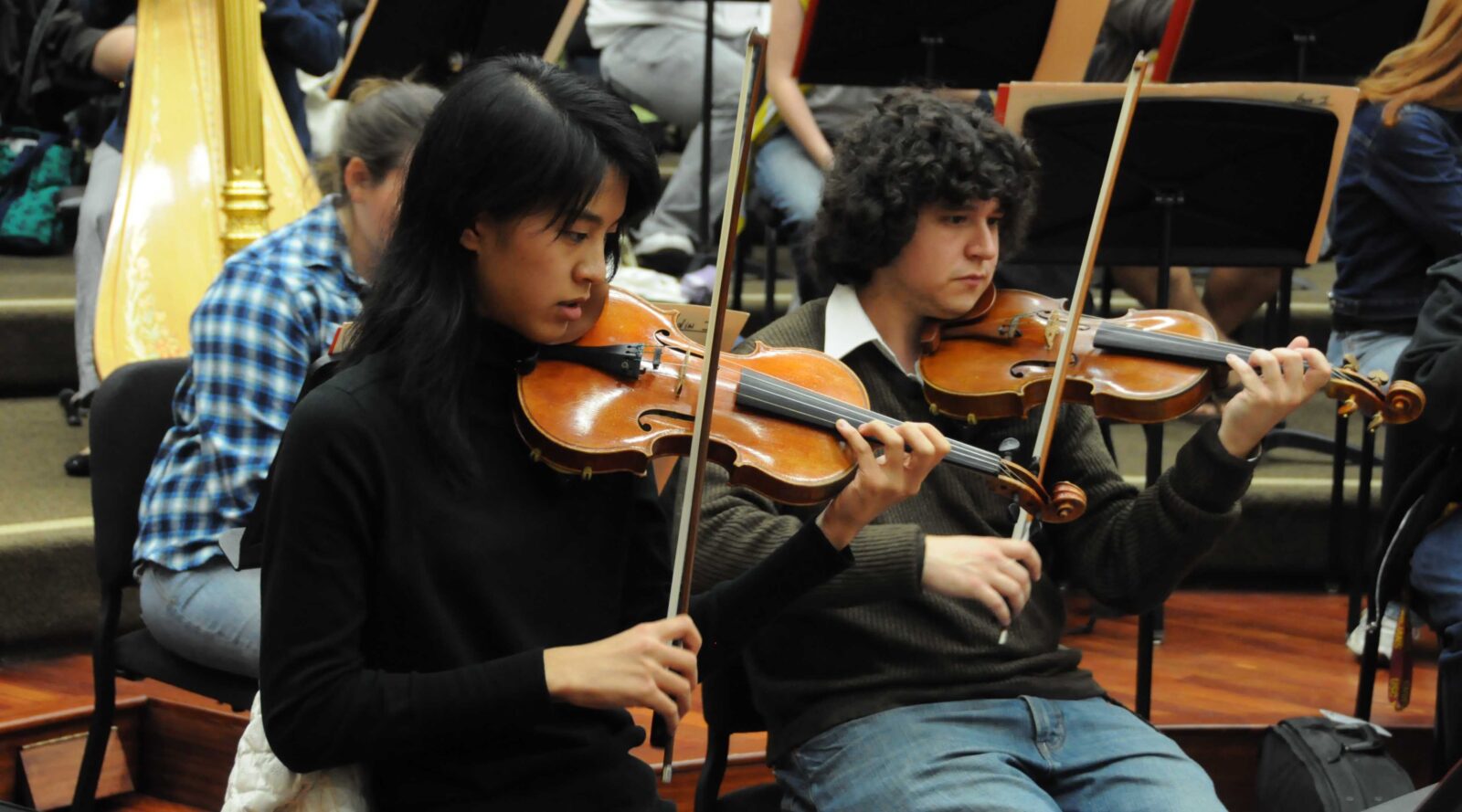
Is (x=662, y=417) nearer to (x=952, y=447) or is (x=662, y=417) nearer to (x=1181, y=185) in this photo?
(x=952, y=447)

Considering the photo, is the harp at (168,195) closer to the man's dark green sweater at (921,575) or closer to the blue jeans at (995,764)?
the man's dark green sweater at (921,575)

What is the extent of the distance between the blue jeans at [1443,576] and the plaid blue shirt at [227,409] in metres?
1.50

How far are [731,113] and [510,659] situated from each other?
Answer: 2.67 metres

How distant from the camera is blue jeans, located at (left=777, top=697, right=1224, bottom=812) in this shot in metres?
1.58

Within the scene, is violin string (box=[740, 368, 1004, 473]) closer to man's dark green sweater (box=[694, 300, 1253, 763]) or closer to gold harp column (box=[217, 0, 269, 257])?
man's dark green sweater (box=[694, 300, 1253, 763])

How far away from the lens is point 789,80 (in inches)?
125

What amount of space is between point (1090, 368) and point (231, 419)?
105 cm

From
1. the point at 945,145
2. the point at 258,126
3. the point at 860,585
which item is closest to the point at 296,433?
the point at 860,585

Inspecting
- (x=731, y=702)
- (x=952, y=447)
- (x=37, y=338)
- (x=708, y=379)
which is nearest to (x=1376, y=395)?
(x=952, y=447)

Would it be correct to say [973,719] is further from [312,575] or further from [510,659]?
[312,575]

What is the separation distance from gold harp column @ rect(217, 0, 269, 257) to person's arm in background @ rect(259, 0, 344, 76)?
0.48 meters

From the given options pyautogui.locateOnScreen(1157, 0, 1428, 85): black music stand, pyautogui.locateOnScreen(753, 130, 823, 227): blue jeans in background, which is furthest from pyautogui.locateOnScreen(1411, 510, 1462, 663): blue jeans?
pyautogui.locateOnScreen(753, 130, 823, 227): blue jeans in background

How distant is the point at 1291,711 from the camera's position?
8.30ft

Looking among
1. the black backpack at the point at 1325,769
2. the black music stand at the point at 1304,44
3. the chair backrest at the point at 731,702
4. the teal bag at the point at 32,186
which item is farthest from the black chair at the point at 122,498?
the teal bag at the point at 32,186
